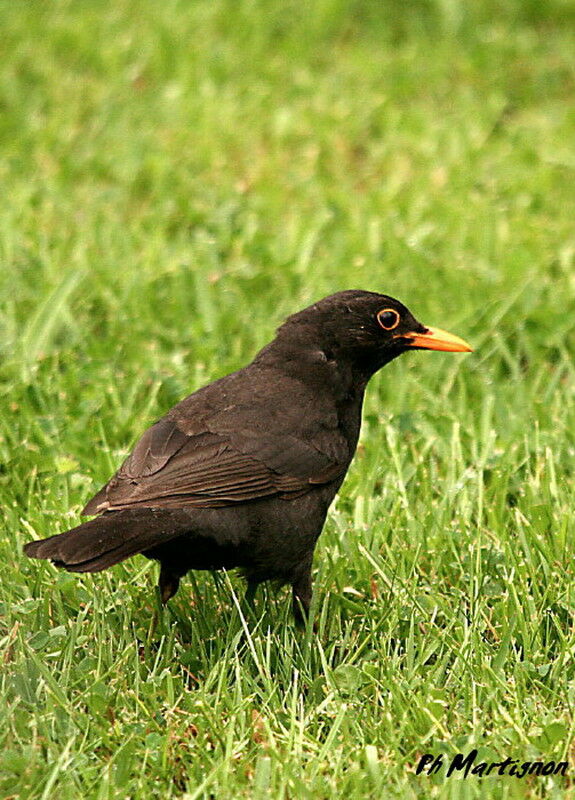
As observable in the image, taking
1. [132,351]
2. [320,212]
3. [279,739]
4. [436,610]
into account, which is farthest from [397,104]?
[279,739]

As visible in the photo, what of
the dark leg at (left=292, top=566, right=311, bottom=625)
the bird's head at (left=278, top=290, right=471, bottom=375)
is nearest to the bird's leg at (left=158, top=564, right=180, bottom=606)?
the dark leg at (left=292, top=566, right=311, bottom=625)

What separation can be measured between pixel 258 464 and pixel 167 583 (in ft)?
1.73

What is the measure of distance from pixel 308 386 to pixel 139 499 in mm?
867

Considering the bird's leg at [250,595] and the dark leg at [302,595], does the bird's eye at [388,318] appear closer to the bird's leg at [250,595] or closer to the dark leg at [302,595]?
the dark leg at [302,595]

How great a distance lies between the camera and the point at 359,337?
4.85 metres

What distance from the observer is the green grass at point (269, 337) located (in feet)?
12.8

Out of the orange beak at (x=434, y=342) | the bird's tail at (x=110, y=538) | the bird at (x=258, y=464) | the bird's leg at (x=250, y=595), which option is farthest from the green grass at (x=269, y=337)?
the orange beak at (x=434, y=342)

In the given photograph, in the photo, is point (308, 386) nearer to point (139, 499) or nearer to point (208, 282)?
point (139, 499)

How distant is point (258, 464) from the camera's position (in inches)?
176

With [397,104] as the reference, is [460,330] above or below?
below

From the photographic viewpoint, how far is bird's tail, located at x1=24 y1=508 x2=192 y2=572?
3.90 m

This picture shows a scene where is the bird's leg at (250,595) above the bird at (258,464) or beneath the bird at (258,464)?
beneath

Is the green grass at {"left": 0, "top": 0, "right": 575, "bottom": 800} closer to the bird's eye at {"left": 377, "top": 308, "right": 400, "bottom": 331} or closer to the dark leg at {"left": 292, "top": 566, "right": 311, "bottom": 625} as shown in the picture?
the dark leg at {"left": 292, "top": 566, "right": 311, "bottom": 625}

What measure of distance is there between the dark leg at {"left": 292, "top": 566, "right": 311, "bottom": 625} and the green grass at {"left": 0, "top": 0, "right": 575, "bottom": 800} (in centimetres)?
7
